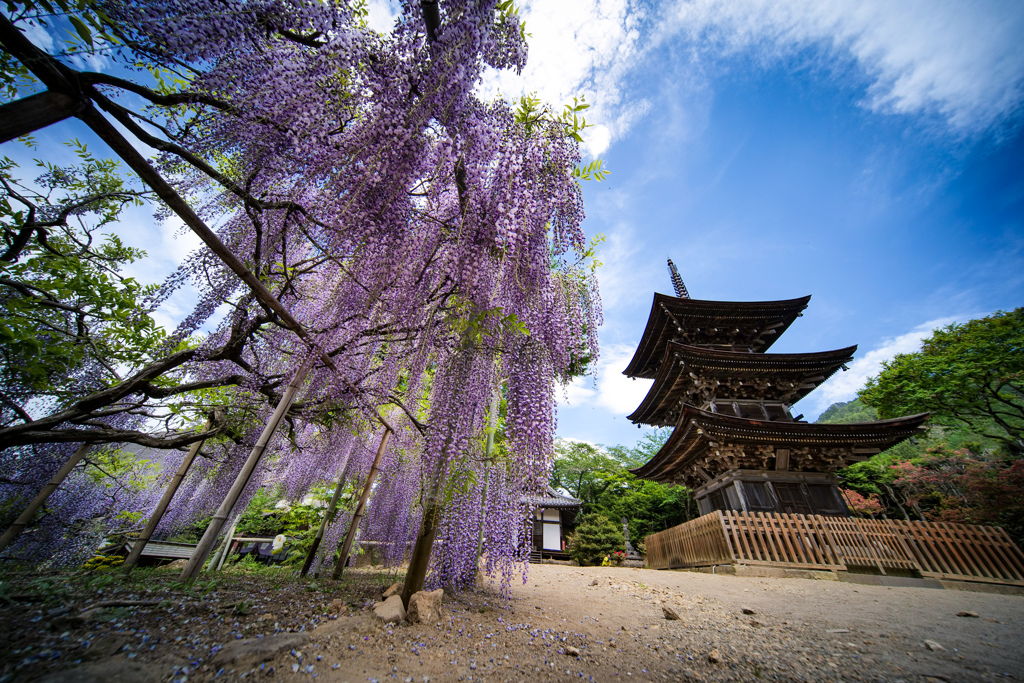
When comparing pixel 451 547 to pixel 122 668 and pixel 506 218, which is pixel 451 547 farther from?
pixel 506 218

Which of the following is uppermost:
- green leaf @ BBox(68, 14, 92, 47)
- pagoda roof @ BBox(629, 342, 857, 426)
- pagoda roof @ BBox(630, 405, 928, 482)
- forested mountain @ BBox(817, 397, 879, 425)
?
forested mountain @ BBox(817, 397, 879, 425)

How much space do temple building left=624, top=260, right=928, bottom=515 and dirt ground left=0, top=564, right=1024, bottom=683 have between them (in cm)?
454

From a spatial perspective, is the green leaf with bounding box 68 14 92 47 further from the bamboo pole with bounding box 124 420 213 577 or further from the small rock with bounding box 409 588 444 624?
the small rock with bounding box 409 588 444 624

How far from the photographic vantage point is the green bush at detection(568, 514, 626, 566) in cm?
1282

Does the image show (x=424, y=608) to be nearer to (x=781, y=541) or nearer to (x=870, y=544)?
(x=781, y=541)

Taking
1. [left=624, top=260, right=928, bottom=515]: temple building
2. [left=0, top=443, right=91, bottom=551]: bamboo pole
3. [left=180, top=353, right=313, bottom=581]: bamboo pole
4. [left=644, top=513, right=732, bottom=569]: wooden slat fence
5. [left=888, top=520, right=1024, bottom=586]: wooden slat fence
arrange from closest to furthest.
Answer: [left=180, top=353, right=313, bottom=581]: bamboo pole → [left=0, top=443, right=91, bottom=551]: bamboo pole → [left=888, top=520, right=1024, bottom=586]: wooden slat fence → [left=644, top=513, right=732, bottom=569]: wooden slat fence → [left=624, top=260, right=928, bottom=515]: temple building

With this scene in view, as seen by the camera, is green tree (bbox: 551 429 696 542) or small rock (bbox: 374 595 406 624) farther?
green tree (bbox: 551 429 696 542)

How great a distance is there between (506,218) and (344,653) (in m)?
3.73

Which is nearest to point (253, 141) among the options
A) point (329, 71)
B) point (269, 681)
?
point (329, 71)

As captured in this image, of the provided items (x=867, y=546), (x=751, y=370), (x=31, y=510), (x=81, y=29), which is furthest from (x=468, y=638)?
(x=751, y=370)

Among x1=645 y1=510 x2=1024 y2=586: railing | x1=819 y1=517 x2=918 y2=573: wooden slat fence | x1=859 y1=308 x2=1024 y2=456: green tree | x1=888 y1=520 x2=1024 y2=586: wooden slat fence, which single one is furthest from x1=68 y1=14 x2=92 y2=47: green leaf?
x1=859 y1=308 x2=1024 y2=456: green tree

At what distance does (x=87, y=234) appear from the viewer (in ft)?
14.2

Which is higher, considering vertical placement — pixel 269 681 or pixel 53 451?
pixel 53 451

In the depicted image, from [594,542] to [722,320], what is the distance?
9.23 meters
